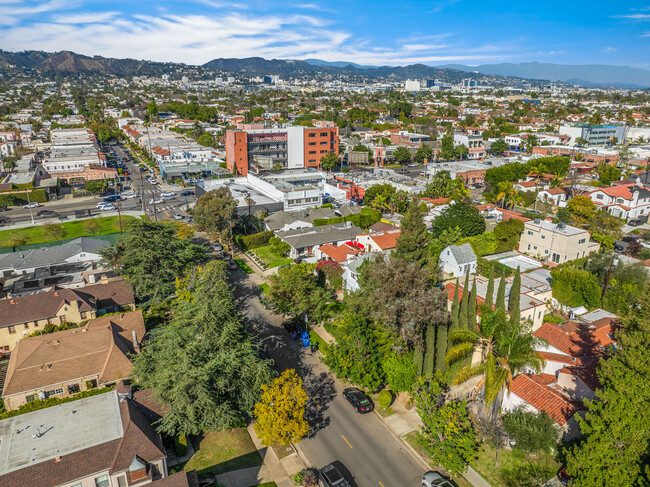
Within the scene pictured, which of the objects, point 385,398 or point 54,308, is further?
point 54,308

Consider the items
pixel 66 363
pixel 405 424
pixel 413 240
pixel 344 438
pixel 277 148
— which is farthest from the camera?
pixel 277 148

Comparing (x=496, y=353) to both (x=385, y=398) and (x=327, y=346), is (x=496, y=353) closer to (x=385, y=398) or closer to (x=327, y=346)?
(x=385, y=398)

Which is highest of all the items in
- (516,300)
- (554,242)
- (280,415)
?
(516,300)

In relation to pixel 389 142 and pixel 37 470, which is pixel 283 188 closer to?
pixel 37 470

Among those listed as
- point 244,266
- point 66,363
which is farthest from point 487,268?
point 66,363

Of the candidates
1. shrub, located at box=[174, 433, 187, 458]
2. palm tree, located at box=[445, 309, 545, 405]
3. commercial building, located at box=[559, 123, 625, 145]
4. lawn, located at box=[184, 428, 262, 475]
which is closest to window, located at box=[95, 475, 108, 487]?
lawn, located at box=[184, 428, 262, 475]

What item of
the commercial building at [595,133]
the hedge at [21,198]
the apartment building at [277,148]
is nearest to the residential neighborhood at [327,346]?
the hedge at [21,198]

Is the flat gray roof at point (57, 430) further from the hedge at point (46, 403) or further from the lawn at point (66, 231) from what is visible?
the lawn at point (66, 231)

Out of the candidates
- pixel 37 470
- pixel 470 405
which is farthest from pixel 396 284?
pixel 37 470

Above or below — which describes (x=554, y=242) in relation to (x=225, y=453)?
above
